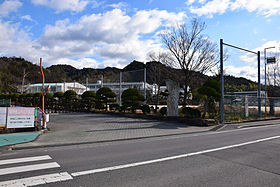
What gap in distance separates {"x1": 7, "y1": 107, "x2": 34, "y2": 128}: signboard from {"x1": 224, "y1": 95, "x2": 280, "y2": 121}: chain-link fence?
1385 cm

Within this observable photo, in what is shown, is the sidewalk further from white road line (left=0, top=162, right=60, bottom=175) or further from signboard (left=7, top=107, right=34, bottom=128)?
white road line (left=0, top=162, right=60, bottom=175)

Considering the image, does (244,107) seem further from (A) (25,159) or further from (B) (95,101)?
(A) (25,159)

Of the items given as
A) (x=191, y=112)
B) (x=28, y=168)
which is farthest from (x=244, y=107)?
(x=28, y=168)

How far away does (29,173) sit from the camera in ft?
16.4

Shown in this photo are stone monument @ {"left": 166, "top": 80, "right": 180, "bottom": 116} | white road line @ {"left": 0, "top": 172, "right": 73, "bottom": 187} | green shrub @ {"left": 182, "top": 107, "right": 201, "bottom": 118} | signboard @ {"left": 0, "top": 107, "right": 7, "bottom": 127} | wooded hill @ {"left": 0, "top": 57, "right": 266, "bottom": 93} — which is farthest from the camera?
wooded hill @ {"left": 0, "top": 57, "right": 266, "bottom": 93}

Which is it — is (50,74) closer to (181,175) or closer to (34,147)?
(34,147)

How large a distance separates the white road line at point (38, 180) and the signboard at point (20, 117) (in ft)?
22.2

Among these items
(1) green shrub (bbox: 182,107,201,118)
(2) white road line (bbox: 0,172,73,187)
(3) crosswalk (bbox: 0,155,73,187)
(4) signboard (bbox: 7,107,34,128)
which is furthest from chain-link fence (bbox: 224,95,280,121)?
(2) white road line (bbox: 0,172,73,187)

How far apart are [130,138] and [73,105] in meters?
18.7

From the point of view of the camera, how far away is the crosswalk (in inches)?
175

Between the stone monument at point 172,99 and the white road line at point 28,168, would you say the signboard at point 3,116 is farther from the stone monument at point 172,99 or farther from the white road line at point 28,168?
the stone monument at point 172,99

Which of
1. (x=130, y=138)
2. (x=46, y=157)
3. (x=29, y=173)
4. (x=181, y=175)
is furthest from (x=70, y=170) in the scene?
(x=130, y=138)

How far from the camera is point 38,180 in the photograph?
4555 millimetres

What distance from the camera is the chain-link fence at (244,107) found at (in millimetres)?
17516
